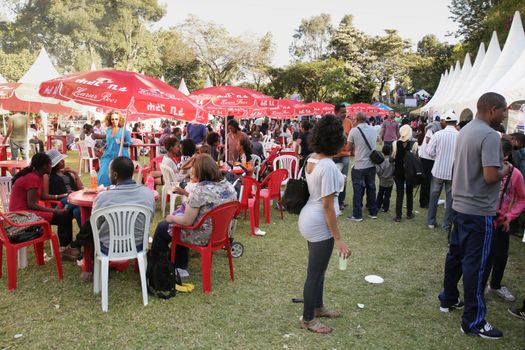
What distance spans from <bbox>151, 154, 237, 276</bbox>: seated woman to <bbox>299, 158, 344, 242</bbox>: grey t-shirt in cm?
130

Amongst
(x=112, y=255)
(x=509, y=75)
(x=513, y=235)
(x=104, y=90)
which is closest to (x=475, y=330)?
(x=112, y=255)

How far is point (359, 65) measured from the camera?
48.2 m

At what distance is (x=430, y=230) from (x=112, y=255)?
5283mm

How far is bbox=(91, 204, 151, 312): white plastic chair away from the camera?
381 centimetres

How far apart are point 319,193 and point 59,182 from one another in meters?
3.80

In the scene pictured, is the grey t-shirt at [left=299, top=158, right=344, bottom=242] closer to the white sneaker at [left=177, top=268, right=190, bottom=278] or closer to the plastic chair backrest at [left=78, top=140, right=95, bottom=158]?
the white sneaker at [left=177, top=268, right=190, bottom=278]

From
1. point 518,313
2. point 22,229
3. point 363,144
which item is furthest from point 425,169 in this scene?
point 22,229

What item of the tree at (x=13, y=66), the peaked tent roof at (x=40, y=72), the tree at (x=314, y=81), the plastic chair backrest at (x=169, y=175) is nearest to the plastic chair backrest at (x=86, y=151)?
the peaked tent roof at (x=40, y=72)

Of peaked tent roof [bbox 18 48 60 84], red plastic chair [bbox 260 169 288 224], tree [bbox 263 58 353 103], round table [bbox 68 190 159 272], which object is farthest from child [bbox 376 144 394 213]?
tree [bbox 263 58 353 103]

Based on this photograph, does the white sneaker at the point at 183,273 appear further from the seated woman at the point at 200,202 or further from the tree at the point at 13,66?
the tree at the point at 13,66

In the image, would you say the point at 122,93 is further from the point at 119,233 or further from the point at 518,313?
the point at 518,313

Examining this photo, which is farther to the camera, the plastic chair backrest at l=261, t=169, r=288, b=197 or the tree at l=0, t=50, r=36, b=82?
the tree at l=0, t=50, r=36, b=82

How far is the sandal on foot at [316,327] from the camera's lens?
3535 mm

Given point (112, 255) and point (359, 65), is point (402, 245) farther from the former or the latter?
point (359, 65)
